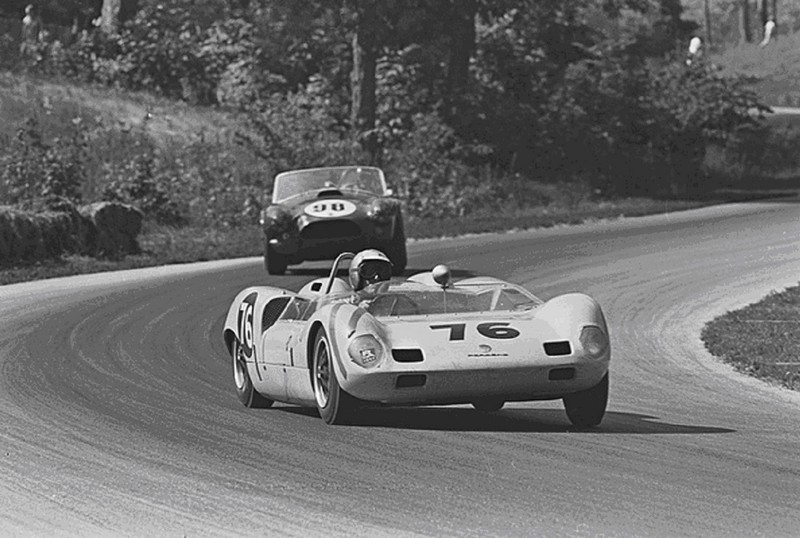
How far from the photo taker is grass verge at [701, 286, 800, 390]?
14414 millimetres

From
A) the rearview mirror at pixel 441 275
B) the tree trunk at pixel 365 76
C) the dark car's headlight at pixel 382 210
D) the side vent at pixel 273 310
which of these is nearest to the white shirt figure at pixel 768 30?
the tree trunk at pixel 365 76

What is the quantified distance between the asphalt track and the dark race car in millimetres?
4768

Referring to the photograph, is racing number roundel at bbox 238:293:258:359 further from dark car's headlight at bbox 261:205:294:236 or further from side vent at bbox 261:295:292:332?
dark car's headlight at bbox 261:205:294:236

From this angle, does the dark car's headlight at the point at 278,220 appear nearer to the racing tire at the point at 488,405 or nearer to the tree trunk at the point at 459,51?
the racing tire at the point at 488,405

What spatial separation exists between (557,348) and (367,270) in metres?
1.87

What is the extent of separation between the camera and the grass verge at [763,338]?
47.3 ft

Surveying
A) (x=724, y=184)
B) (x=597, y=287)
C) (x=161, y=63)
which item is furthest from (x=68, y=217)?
(x=724, y=184)

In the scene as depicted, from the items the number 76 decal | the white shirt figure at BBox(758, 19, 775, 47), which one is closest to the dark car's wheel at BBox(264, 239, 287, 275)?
the number 76 decal

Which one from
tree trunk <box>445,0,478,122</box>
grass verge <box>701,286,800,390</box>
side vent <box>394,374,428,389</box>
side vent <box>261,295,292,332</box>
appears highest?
tree trunk <box>445,0,478,122</box>

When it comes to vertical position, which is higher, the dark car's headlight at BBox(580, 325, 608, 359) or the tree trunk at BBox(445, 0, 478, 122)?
the tree trunk at BBox(445, 0, 478, 122)

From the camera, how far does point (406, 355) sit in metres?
10.3

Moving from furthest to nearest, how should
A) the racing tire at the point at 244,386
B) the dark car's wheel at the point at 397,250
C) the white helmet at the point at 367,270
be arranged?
the dark car's wheel at the point at 397,250 → the racing tire at the point at 244,386 → the white helmet at the point at 367,270

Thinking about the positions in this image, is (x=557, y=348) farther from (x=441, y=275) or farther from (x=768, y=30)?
(x=768, y=30)

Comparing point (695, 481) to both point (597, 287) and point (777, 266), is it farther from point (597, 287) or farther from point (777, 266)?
point (777, 266)
